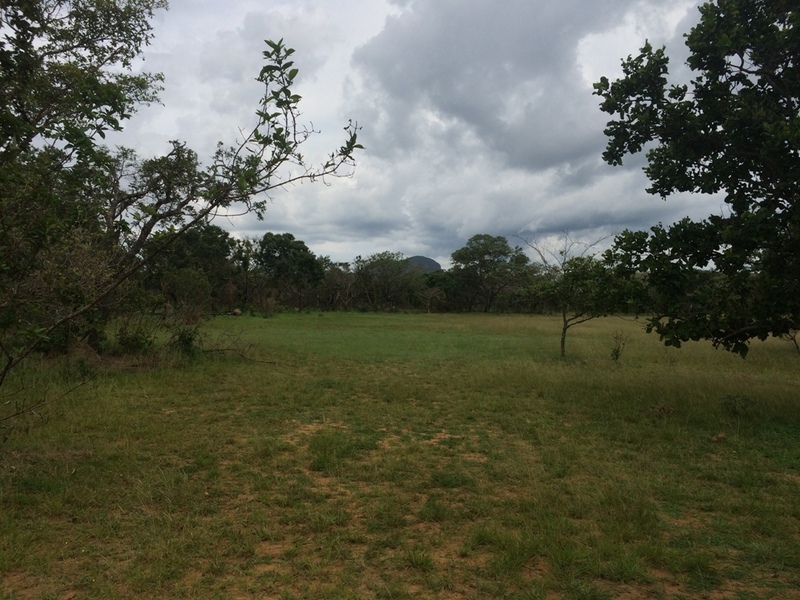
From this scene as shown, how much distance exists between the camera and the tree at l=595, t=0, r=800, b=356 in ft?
25.0

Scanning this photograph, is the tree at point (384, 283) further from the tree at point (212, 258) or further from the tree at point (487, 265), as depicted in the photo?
the tree at point (212, 258)

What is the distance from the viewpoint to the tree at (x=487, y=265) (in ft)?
184

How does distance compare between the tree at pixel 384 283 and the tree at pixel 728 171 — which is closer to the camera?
the tree at pixel 728 171

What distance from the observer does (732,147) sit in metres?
8.25

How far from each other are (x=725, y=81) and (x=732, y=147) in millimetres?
1362

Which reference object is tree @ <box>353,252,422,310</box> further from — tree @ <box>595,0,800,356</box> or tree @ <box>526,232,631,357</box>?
tree @ <box>595,0,800,356</box>

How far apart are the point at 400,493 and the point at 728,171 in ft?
26.4

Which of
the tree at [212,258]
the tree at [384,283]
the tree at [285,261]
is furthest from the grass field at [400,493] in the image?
the tree at [384,283]

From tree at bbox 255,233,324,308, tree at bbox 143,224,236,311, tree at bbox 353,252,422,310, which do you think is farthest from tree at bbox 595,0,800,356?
tree at bbox 353,252,422,310

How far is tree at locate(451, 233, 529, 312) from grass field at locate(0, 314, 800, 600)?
46.3m

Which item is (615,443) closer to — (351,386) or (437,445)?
(437,445)

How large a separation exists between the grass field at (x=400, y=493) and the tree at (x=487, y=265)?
152 ft

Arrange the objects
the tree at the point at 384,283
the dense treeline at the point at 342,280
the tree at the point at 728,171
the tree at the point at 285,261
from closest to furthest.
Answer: the tree at the point at 728,171 < the dense treeline at the point at 342,280 < the tree at the point at 285,261 < the tree at the point at 384,283

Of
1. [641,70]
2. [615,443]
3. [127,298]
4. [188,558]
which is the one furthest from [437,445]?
[127,298]
